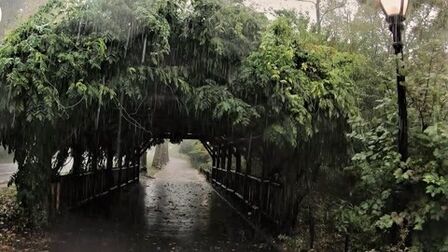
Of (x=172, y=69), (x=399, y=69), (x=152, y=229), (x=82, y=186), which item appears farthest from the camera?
(x=82, y=186)

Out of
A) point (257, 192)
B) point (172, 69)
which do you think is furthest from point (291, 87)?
point (257, 192)

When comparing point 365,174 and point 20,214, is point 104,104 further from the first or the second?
point 365,174

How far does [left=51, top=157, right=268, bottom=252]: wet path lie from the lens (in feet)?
32.6

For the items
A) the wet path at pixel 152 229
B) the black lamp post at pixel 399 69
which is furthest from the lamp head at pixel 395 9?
the wet path at pixel 152 229

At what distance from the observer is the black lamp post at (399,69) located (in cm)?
589

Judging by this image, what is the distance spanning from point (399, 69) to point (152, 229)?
303 inches

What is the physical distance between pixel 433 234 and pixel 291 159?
181 inches

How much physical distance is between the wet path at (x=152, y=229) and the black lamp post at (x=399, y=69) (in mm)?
4947

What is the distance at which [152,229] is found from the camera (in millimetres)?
11938

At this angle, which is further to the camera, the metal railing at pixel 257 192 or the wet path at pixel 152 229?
the metal railing at pixel 257 192

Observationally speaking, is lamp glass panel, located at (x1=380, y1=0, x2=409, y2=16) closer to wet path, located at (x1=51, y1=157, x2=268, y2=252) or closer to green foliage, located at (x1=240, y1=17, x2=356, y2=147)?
green foliage, located at (x1=240, y1=17, x2=356, y2=147)

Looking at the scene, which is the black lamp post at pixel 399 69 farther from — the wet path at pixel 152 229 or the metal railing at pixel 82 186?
the metal railing at pixel 82 186

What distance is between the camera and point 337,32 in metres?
15.8

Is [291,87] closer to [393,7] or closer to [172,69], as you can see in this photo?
[172,69]
